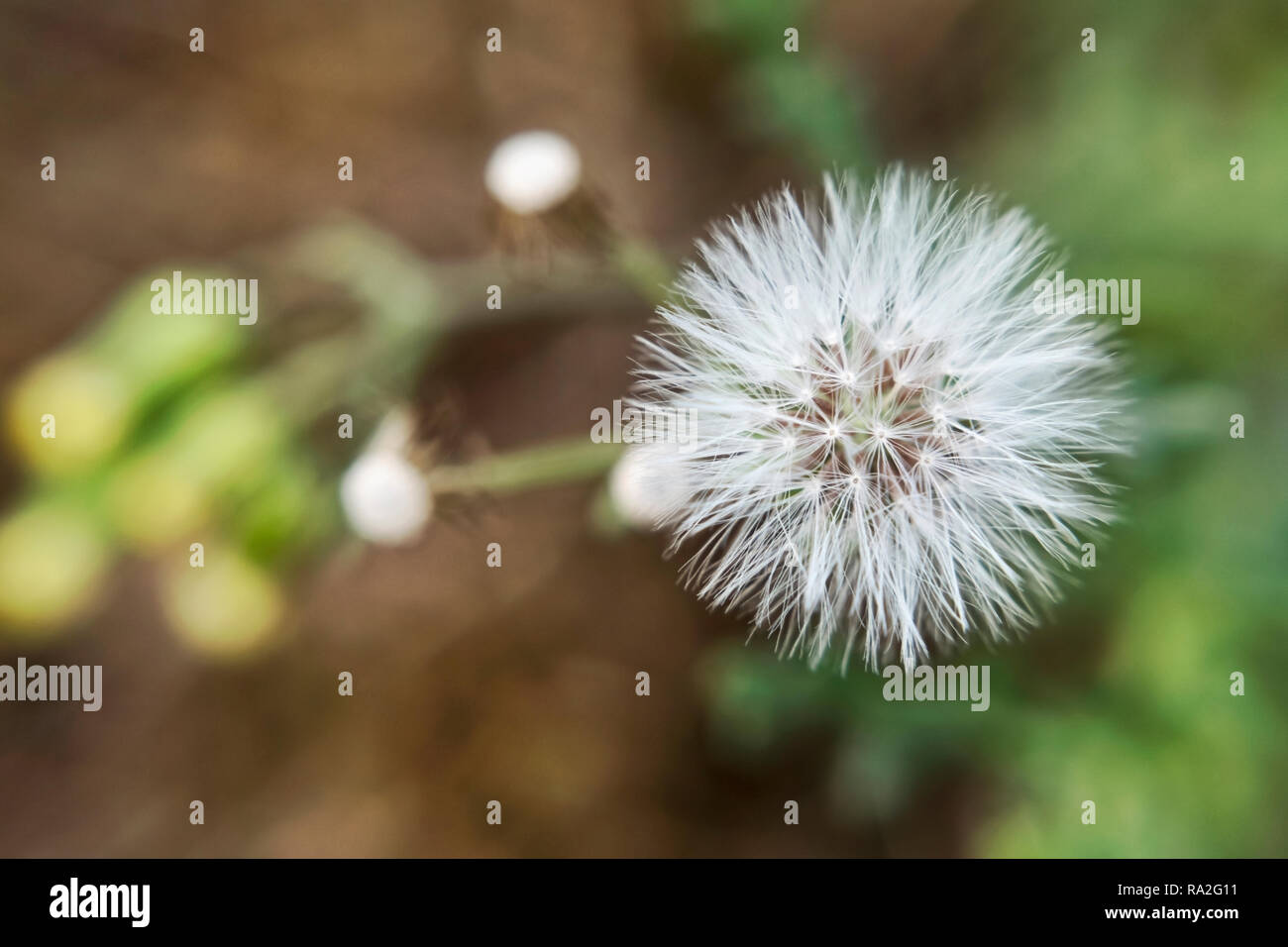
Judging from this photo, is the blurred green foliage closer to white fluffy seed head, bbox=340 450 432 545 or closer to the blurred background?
the blurred background

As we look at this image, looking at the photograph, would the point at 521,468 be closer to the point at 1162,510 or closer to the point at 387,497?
the point at 387,497

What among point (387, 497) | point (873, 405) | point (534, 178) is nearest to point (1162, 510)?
point (873, 405)

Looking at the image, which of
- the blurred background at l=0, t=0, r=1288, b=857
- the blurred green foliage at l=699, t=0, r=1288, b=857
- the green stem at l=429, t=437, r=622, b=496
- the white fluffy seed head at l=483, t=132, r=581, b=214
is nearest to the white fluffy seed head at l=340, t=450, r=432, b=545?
the green stem at l=429, t=437, r=622, b=496

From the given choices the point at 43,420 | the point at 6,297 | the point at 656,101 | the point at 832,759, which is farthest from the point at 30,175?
the point at 832,759

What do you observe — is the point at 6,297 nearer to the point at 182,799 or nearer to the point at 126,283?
the point at 126,283

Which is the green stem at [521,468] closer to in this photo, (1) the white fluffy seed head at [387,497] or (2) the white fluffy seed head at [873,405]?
(1) the white fluffy seed head at [387,497]

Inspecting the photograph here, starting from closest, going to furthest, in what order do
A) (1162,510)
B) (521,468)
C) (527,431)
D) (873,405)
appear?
(873,405), (521,468), (1162,510), (527,431)

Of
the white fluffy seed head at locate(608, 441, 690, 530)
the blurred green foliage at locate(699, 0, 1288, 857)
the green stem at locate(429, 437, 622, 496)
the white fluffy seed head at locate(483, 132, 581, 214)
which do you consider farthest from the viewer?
the blurred green foliage at locate(699, 0, 1288, 857)
